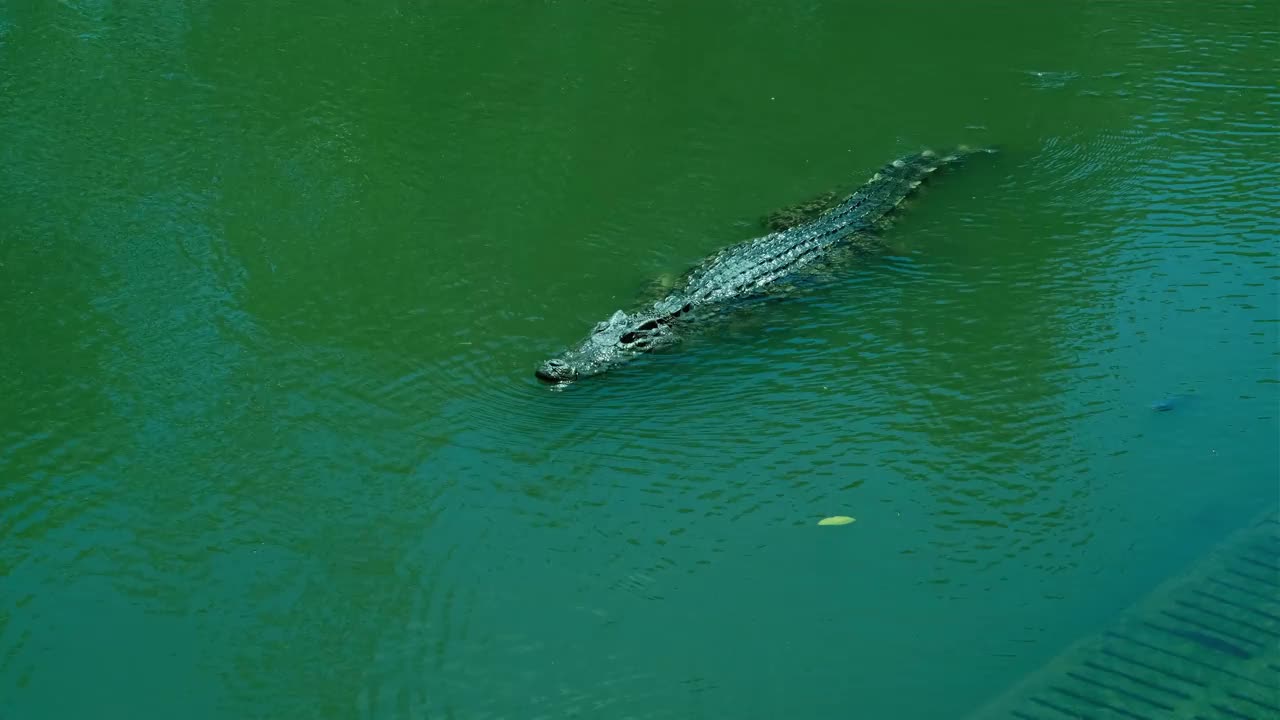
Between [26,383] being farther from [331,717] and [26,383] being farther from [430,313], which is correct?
[331,717]

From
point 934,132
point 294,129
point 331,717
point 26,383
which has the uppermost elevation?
point 294,129

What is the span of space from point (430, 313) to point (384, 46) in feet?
19.9

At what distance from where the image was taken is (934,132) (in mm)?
13055

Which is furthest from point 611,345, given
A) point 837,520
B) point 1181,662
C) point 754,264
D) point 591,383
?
point 1181,662

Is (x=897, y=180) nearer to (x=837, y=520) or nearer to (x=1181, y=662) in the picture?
(x=837, y=520)

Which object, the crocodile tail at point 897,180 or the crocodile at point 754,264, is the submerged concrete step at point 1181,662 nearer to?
the crocodile at point 754,264

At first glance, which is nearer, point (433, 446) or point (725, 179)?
point (433, 446)

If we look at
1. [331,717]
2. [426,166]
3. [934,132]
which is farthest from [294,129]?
[331,717]

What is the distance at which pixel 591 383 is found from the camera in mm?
8977

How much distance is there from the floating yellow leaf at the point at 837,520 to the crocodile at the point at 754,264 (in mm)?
2124

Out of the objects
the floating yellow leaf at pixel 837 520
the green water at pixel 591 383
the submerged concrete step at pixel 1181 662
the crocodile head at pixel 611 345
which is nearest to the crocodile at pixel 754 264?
the crocodile head at pixel 611 345

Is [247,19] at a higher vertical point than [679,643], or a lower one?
higher

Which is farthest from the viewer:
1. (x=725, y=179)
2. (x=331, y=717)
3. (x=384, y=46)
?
(x=384, y=46)

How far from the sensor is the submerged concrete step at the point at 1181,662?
6.49m
